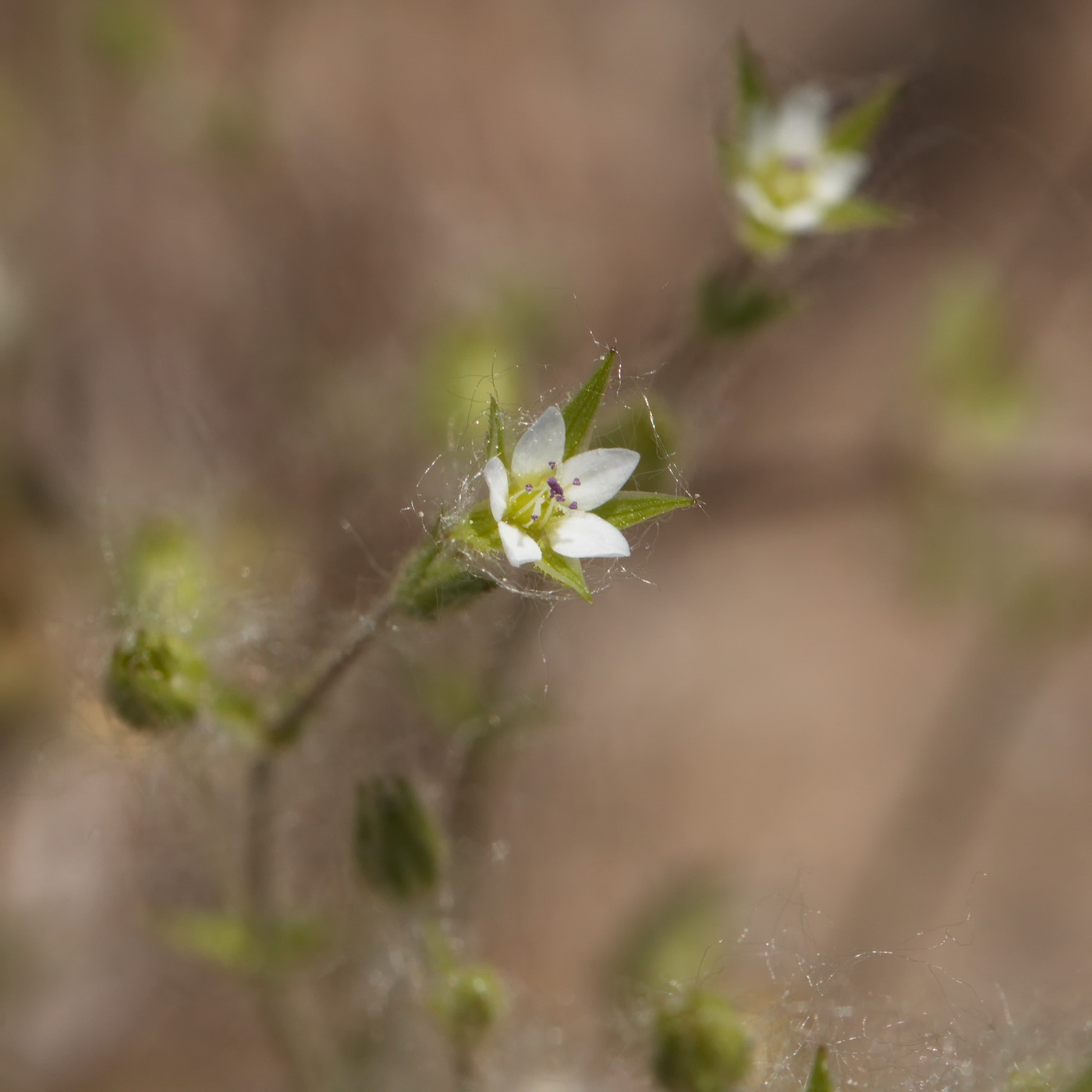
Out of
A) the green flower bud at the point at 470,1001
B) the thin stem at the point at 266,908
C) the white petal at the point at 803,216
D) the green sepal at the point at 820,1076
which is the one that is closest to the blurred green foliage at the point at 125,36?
the white petal at the point at 803,216

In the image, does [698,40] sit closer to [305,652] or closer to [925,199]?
[925,199]

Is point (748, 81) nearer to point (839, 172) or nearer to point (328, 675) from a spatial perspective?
point (839, 172)

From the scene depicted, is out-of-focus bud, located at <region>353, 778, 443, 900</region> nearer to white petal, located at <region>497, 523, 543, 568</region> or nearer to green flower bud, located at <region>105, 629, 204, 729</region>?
green flower bud, located at <region>105, 629, 204, 729</region>

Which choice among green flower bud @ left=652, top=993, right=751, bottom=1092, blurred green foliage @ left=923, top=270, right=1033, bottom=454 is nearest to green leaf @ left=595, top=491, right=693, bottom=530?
green flower bud @ left=652, top=993, right=751, bottom=1092

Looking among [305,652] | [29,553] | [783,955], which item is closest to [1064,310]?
[783,955]

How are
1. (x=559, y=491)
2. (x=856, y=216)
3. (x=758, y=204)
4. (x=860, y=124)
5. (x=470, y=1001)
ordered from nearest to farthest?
1. (x=559, y=491)
2. (x=470, y=1001)
3. (x=856, y=216)
4. (x=758, y=204)
5. (x=860, y=124)

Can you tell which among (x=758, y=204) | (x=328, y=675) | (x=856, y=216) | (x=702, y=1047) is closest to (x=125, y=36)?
(x=758, y=204)
